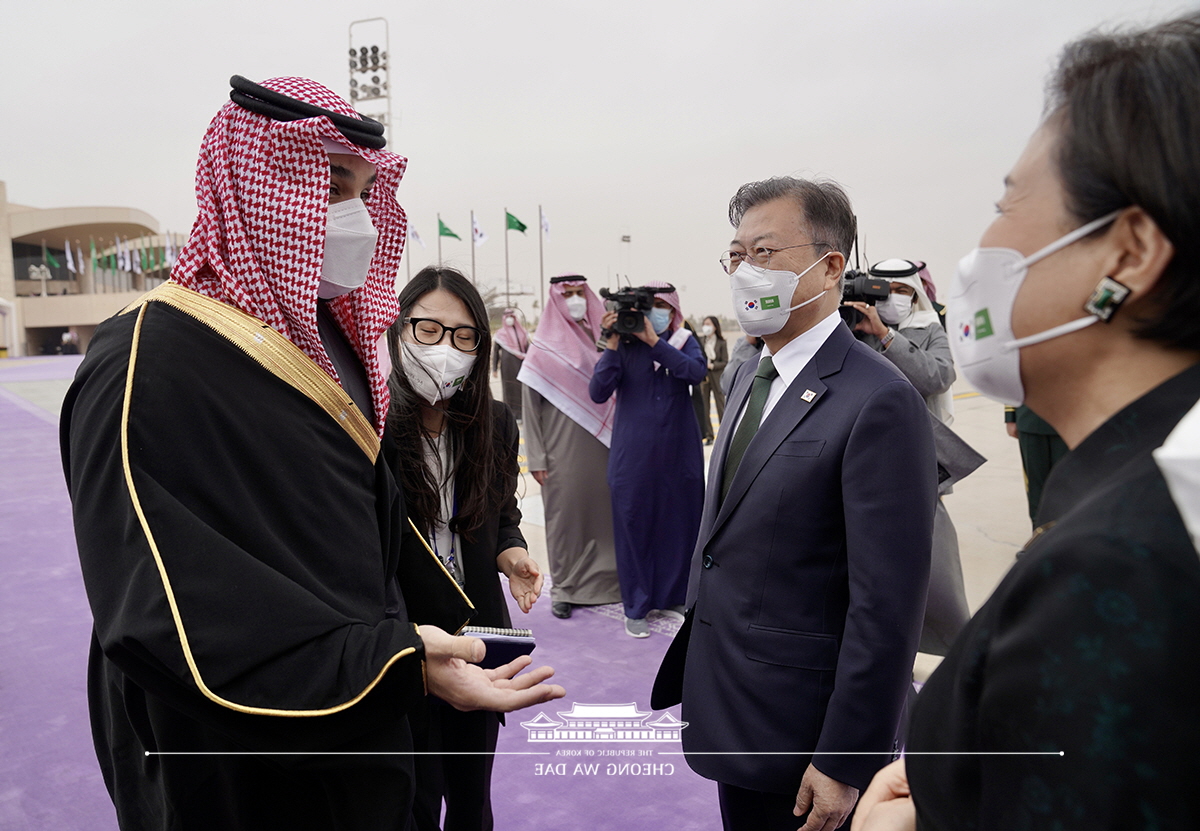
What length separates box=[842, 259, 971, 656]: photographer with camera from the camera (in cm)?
301

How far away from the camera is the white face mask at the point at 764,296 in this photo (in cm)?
195

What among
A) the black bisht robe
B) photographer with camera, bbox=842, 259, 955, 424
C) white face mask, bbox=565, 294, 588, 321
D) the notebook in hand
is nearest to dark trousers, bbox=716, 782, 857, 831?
the notebook in hand

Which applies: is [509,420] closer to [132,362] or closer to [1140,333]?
[132,362]

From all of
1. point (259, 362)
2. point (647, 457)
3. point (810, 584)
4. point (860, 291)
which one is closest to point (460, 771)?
point (810, 584)

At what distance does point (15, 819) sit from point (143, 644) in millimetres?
2213

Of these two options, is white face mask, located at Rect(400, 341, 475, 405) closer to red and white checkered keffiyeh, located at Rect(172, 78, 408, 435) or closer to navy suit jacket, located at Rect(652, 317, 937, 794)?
red and white checkered keffiyeh, located at Rect(172, 78, 408, 435)

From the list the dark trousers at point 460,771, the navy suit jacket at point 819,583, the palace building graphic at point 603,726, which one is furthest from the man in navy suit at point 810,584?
the palace building graphic at point 603,726

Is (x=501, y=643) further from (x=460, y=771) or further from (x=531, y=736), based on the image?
(x=531, y=736)

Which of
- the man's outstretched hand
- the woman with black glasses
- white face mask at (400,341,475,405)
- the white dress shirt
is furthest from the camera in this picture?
white face mask at (400,341,475,405)

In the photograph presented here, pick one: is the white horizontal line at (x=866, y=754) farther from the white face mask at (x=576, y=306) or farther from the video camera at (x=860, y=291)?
the white face mask at (x=576, y=306)

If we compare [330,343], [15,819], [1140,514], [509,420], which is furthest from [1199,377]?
[15,819]

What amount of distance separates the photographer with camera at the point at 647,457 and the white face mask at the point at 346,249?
2579 mm

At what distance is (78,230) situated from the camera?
5162cm

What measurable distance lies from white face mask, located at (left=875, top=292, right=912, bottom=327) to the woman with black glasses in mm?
2347
